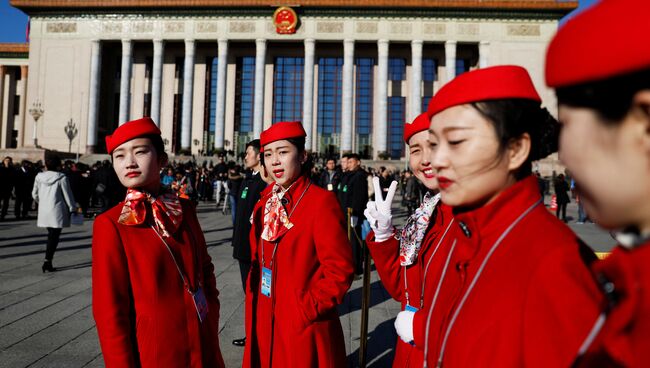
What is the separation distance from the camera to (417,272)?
2.07 metres

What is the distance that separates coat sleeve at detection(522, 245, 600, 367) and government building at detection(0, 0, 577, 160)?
106ft

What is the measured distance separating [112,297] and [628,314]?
6.18 feet

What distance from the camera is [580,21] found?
0.72 m

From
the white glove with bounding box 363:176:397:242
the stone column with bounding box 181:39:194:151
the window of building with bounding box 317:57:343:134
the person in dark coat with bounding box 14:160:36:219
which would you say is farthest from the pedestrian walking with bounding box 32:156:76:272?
the window of building with bounding box 317:57:343:134

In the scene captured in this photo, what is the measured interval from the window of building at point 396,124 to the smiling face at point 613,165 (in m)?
35.8

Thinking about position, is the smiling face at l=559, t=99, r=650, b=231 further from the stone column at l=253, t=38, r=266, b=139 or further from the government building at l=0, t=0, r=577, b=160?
the stone column at l=253, t=38, r=266, b=139

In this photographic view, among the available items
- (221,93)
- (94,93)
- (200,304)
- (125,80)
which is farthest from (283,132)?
(94,93)

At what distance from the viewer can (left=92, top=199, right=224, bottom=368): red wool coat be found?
73.0 inches

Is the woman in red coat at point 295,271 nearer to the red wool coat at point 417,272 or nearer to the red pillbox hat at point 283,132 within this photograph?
the red pillbox hat at point 283,132

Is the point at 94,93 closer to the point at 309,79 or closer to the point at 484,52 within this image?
the point at 309,79

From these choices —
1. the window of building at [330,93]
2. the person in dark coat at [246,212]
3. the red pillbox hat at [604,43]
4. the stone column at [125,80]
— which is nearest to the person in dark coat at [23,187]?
the person in dark coat at [246,212]

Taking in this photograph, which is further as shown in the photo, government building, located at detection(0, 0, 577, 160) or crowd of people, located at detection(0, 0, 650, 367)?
government building, located at detection(0, 0, 577, 160)

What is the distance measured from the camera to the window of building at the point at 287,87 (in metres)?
37.6

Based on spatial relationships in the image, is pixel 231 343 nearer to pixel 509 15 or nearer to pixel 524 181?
pixel 524 181
